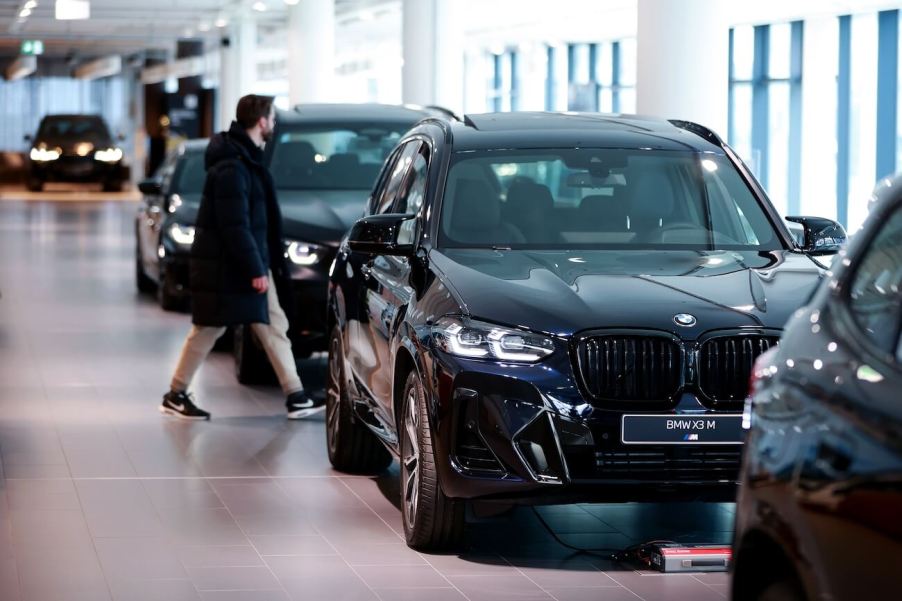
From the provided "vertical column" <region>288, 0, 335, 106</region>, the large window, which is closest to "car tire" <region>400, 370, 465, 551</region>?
the large window

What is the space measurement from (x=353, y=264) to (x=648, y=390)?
2433mm

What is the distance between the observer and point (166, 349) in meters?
13.3

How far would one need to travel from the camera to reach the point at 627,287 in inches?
249

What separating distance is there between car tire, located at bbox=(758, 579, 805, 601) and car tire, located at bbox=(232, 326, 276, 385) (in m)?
7.87

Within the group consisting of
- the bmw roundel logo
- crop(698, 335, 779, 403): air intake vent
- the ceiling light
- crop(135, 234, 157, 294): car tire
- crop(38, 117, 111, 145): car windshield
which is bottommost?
crop(135, 234, 157, 294): car tire

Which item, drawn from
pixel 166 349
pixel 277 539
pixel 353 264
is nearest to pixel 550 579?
pixel 277 539

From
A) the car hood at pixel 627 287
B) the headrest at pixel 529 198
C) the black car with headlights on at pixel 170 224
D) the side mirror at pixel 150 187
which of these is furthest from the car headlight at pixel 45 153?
the car hood at pixel 627 287

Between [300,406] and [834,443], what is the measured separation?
270 inches

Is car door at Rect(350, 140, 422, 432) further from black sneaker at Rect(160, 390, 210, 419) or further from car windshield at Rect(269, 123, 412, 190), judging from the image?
car windshield at Rect(269, 123, 412, 190)

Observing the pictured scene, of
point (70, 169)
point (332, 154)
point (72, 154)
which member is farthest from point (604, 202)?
point (70, 169)

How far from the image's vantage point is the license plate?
591cm

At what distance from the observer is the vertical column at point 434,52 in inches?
822

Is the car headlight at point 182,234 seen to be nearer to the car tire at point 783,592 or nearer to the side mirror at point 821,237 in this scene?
the side mirror at point 821,237

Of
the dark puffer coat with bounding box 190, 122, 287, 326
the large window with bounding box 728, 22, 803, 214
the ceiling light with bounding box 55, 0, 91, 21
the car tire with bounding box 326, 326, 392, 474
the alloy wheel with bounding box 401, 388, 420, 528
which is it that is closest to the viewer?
A: the alloy wheel with bounding box 401, 388, 420, 528
